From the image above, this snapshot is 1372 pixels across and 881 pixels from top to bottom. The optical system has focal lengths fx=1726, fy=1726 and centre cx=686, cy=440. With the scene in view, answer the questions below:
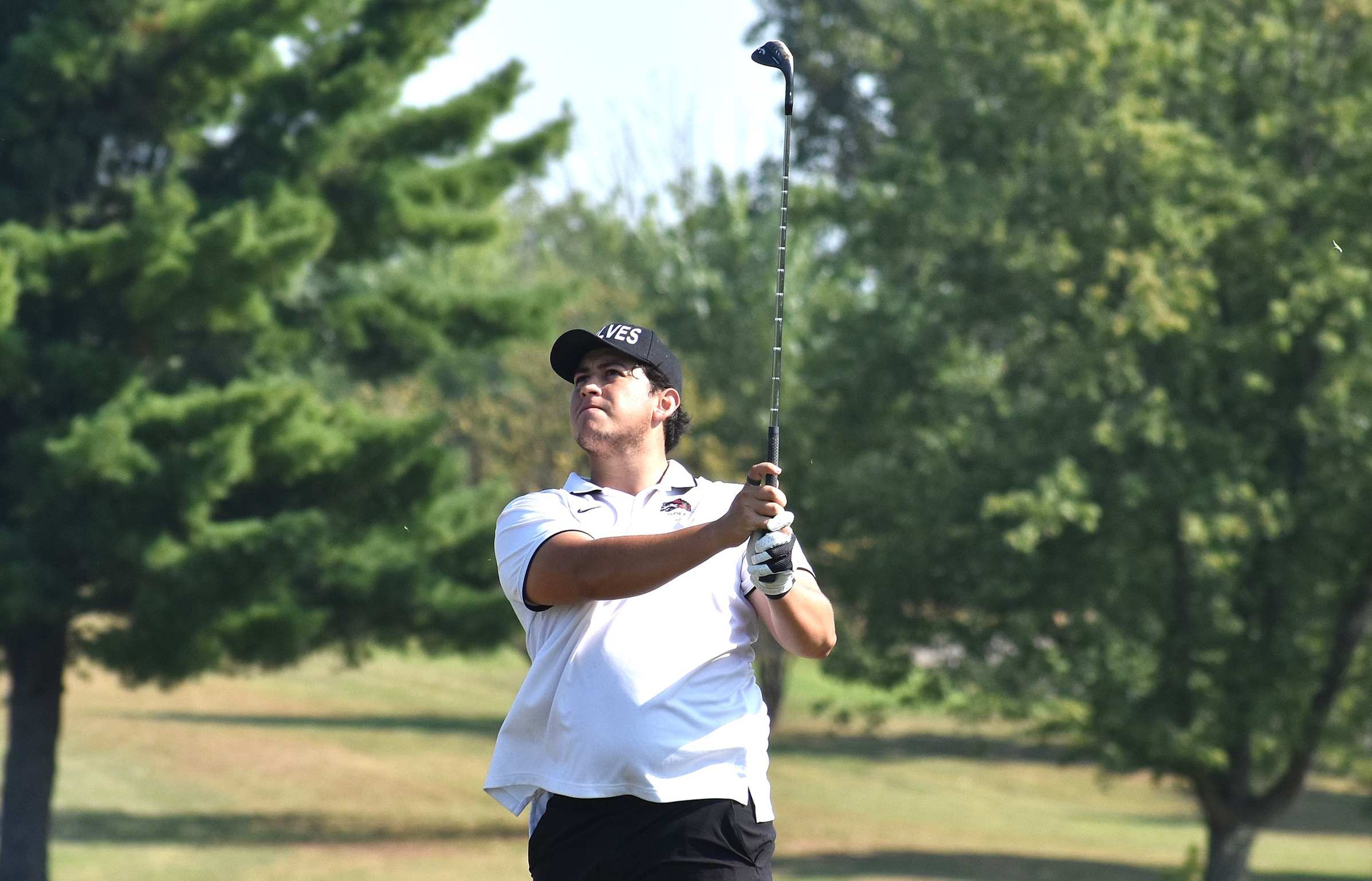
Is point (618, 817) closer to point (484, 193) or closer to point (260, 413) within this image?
point (260, 413)

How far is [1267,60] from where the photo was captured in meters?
16.5

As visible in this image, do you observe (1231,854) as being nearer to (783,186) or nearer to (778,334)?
(783,186)

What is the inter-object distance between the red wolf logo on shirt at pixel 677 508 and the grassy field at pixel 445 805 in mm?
14292

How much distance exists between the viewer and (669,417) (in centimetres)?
398

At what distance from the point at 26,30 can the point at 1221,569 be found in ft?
39.1

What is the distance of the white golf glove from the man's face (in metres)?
0.49

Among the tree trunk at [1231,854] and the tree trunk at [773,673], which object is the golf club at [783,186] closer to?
the tree trunk at [1231,854]

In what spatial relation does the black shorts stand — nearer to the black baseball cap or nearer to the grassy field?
the black baseball cap

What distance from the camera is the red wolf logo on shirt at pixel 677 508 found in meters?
3.70

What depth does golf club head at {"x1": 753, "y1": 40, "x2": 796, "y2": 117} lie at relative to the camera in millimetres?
3893

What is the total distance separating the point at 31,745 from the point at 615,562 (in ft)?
49.2

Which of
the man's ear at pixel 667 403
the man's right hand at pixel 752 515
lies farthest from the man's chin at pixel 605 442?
the man's right hand at pixel 752 515

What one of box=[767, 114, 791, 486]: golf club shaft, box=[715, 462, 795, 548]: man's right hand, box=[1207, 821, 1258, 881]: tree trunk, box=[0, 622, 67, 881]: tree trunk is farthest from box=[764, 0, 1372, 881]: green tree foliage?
box=[715, 462, 795, 548]: man's right hand

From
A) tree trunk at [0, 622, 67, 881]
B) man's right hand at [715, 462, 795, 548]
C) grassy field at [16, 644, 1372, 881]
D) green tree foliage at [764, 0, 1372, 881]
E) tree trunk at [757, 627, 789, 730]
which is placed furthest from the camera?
tree trunk at [757, 627, 789, 730]
